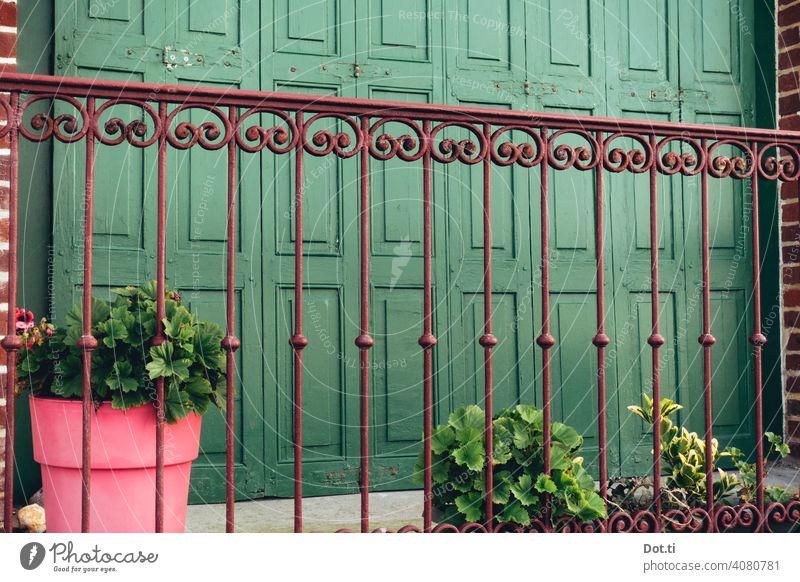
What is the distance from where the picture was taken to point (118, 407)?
7.23 feet

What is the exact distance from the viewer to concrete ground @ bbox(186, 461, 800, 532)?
120 inches

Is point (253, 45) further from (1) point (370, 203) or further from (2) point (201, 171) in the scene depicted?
(1) point (370, 203)

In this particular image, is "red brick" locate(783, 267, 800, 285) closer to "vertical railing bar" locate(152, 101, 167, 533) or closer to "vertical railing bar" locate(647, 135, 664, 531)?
"vertical railing bar" locate(647, 135, 664, 531)

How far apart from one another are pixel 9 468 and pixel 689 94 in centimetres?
349

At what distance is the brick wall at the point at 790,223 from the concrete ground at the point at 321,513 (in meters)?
0.48

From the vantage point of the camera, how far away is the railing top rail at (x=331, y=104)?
2014 millimetres

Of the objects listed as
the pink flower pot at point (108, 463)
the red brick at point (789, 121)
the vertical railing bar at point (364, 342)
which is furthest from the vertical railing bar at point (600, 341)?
the red brick at point (789, 121)

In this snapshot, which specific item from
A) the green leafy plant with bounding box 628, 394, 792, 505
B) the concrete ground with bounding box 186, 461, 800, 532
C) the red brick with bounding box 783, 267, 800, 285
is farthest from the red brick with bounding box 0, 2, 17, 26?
the red brick with bounding box 783, 267, 800, 285

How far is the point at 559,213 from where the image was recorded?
3.87 m

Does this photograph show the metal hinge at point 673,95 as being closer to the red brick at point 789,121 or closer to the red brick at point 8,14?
the red brick at point 789,121
